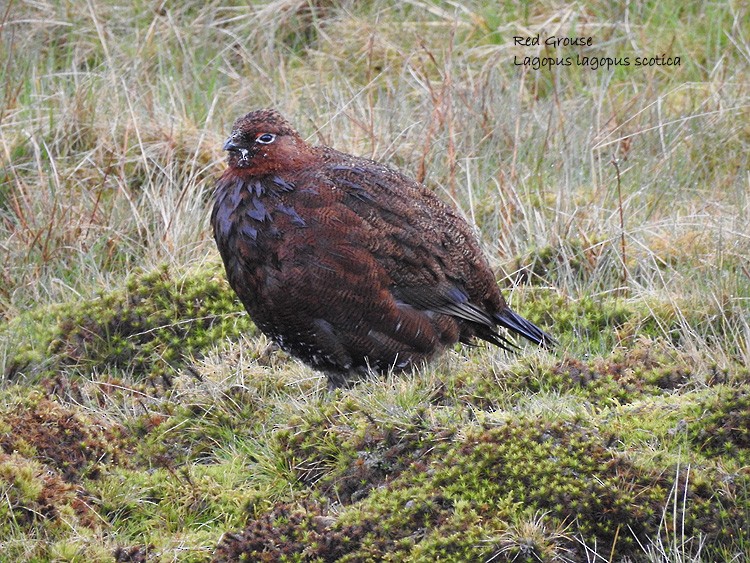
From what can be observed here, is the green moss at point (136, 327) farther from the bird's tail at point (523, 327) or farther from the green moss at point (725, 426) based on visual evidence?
the green moss at point (725, 426)

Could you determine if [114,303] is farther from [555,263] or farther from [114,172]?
[555,263]

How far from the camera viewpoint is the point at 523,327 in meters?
4.98

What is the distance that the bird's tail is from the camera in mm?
4910

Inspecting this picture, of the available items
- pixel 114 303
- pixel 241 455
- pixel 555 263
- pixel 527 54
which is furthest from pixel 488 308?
pixel 527 54

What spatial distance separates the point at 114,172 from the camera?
22.0 ft

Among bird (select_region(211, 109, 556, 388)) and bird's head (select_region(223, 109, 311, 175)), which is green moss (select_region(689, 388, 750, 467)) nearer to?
bird (select_region(211, 109, 556, 388))

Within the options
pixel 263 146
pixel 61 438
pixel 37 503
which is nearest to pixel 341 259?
pixel 263 146

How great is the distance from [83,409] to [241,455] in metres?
0.89

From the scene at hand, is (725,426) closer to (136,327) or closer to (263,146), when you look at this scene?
(263,146)

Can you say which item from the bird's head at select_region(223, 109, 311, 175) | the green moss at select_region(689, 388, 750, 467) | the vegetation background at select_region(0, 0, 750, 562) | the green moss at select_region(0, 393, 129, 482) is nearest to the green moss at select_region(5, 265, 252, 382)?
the vegetation background at select_region(0, 0, 750, 562)

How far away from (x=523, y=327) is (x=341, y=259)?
1024 millimetres

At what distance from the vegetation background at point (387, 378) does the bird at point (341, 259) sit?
0.27 m

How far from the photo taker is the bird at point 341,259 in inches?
175

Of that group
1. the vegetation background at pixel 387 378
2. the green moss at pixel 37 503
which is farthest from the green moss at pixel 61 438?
the green moss at pixel 37 503
